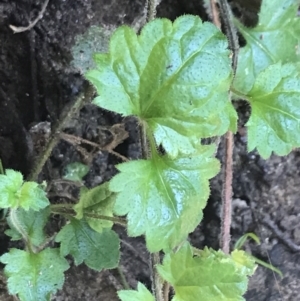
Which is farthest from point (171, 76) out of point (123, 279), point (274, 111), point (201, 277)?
point (123, 279)

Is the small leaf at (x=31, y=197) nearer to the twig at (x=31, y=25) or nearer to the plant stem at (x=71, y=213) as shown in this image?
the plant stem at (x=71, y=213)

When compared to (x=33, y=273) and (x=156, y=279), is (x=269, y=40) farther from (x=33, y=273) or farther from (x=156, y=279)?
(x=33, y=273)

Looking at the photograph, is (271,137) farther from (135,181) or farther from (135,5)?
(135,5)

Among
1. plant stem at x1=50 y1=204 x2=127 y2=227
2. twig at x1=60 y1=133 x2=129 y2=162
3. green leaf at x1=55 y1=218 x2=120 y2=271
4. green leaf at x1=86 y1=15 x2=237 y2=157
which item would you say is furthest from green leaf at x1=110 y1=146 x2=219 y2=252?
twig at x1=60 y1=133 x2=129 y2=162

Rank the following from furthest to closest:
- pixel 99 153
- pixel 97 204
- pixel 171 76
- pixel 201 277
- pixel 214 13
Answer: pixel 99 153 < pixel 214 13 < pixel 97 204 < pixel 201 277 < pixel 171 76

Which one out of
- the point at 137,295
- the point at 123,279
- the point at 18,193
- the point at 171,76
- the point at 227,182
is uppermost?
the point at 171,76

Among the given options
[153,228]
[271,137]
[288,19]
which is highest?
[288,19]

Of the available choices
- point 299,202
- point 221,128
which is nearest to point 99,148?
point 221,128
